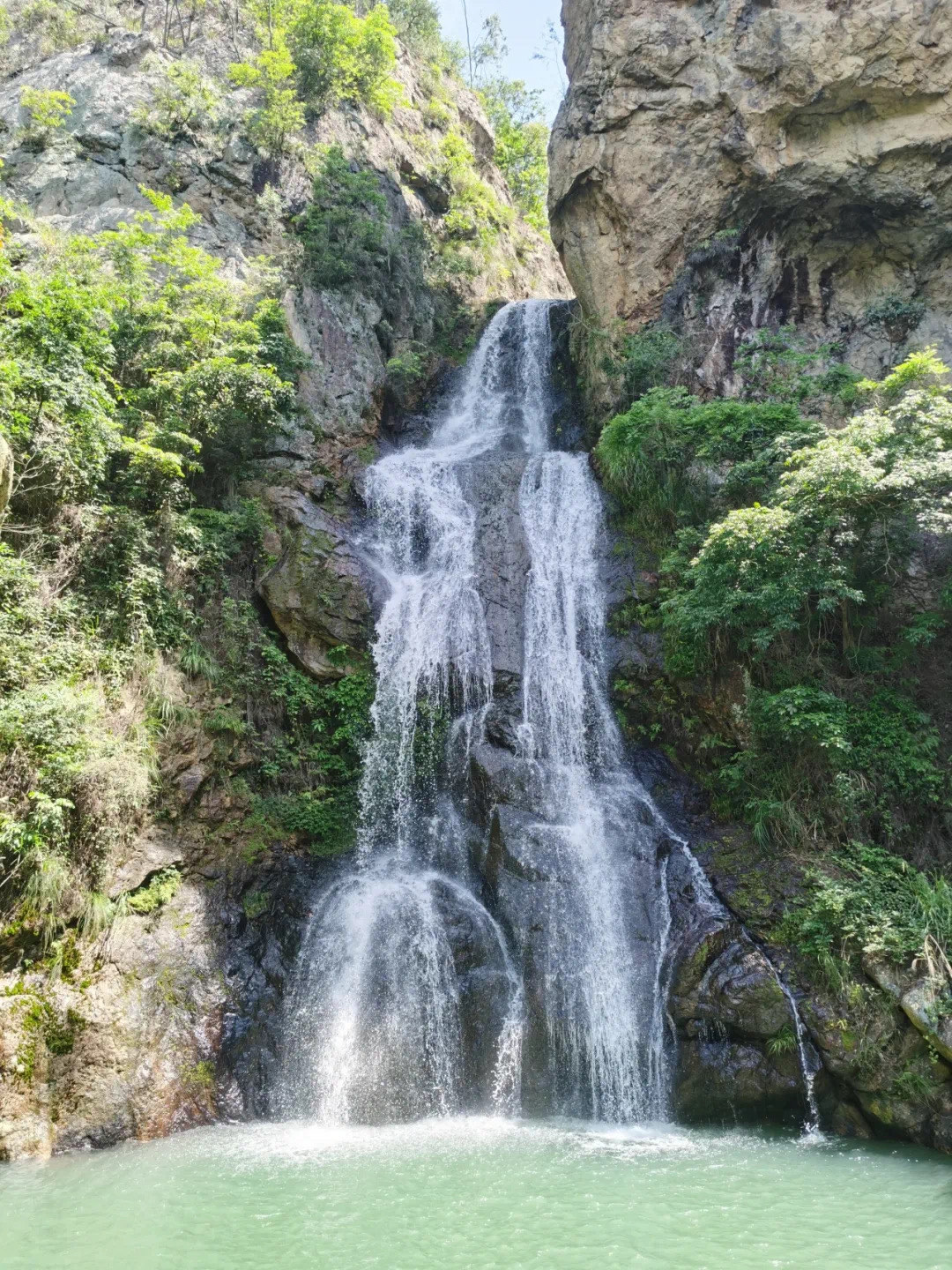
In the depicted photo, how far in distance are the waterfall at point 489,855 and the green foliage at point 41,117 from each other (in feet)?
39.6

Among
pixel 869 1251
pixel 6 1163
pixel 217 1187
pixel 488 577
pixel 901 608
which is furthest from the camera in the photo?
pixel 488 577

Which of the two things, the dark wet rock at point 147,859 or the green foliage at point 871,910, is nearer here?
the green foliage at point 871,910

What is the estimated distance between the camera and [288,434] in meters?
15.5

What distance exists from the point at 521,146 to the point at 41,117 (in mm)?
22167

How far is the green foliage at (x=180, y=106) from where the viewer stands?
19438 millimetres

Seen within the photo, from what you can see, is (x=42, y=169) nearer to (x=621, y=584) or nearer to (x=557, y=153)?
(x=557, y=153)

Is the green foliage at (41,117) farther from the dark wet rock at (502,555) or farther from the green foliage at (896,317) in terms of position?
the green foliage at (896,317)

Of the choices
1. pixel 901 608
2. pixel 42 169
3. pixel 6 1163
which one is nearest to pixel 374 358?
pixel 42 169

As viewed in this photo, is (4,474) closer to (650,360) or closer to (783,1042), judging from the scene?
(783,1042)

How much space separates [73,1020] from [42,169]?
748 inches

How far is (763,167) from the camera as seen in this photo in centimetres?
1586

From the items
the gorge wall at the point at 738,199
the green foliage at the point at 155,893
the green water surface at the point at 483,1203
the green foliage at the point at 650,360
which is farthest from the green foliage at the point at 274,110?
the green water surface at the point at 483,1203

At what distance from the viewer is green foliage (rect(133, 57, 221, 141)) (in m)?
19.4

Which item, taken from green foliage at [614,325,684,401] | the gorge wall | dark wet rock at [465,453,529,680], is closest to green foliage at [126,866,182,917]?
dark wet rock at [465,453,529,680]
